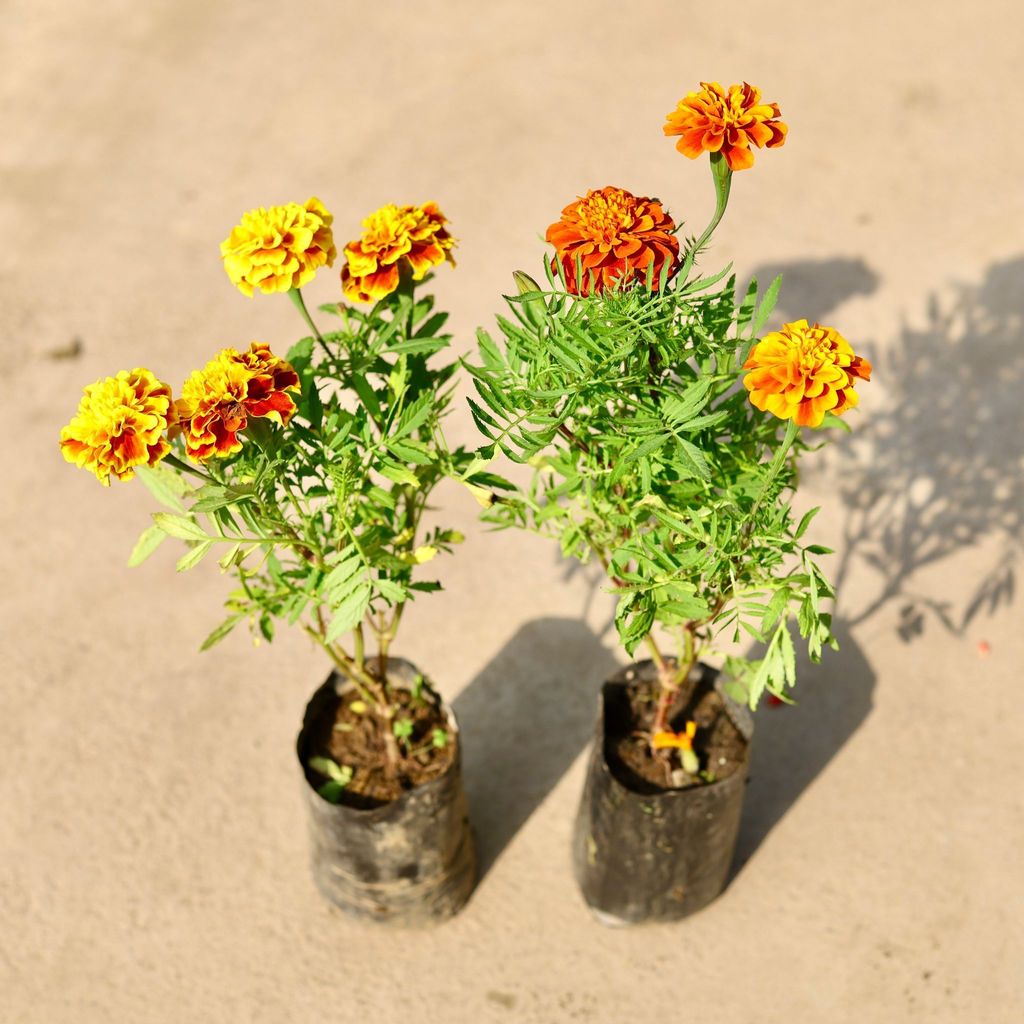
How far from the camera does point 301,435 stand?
5.78 ft

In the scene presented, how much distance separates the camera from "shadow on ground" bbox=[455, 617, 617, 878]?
9.13ft

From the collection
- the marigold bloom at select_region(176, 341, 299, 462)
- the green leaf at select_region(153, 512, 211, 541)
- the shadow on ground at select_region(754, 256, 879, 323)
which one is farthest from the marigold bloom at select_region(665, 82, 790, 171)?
the shadow on ground at select_region(754, 256, 879, 323)

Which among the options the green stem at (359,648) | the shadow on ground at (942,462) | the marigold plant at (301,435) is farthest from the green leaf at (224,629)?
the shadow on ground at (942,462)

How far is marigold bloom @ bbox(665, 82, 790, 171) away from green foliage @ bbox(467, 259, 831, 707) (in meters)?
0.17

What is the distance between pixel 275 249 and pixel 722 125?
0.64 m

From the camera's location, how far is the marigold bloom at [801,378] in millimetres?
1502

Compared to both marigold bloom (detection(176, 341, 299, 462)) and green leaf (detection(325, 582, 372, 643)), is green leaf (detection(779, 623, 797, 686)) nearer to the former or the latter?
green leaf (detection(325, 582, 372, 643))

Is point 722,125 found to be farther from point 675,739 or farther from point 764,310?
point 675,739

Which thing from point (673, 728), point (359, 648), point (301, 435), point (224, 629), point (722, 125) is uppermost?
point (722, 125)

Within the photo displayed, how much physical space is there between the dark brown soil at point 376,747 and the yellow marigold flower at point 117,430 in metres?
0.96

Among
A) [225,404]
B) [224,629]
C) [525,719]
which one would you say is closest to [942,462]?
[525,719]

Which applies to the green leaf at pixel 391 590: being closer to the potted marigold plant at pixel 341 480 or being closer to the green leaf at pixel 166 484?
the potted marigold plant at pixel 341 480

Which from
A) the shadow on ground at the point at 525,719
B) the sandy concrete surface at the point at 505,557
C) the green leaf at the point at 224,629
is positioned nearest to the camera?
the green leaf at the point at 224,629

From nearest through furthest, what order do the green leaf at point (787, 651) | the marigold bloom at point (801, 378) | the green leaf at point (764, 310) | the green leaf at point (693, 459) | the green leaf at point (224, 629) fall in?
the marigold bloom at point (801, 378) < the green leaf at point (693, 459) < the green leaf at point (764, 310) < the green leaf at point (787, 651) < the green leaf at point (224, 629)
